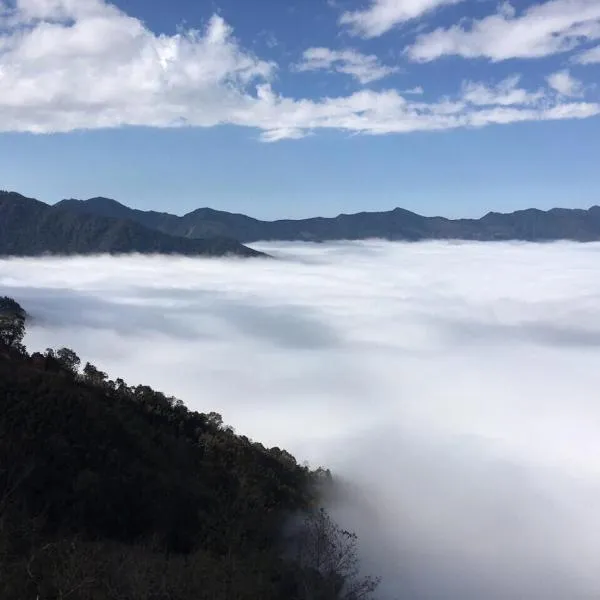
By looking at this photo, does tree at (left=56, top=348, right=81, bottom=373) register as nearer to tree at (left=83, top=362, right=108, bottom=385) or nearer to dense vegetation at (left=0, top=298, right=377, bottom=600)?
tree at (left=83, top=362, right=108, bottom=385)

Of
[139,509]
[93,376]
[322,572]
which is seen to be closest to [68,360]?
[93,376]

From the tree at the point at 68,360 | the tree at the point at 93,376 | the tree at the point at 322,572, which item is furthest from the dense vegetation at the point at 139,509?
the tree at the point at 68,360

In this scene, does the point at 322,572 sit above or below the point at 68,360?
below

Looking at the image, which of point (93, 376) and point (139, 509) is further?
point (93, 376)

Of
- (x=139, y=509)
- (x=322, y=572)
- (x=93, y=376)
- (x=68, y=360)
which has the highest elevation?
(x=68, y=360)

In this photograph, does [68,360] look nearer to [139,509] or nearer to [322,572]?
[139,509]

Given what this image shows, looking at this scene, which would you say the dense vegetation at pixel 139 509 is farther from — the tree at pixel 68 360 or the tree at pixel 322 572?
the tree at pixel 68 360

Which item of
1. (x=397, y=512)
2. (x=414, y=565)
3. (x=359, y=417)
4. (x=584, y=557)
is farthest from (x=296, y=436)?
(x=414, y=565)

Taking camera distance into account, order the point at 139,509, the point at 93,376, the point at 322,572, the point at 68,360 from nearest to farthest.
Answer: the point at 322,572
the point at 139,509
the point at 93,376
the point at 68,360

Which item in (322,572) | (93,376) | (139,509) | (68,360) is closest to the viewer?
(322,572)

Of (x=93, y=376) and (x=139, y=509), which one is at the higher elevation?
(x=93, y=376)
